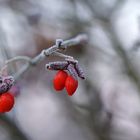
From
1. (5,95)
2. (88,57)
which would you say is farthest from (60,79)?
(88,57)

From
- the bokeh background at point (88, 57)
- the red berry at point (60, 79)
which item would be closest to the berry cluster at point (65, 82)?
the red berry at point (60, 79)

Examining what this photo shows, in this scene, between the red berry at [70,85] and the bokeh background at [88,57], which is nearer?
the red berry at [70,85]

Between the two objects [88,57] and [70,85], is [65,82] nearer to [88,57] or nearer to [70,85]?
[70,85]

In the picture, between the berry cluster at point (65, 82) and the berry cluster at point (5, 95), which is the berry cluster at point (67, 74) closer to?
the berry cluster at point (65, 82)

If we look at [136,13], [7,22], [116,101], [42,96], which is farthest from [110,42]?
[42,96]

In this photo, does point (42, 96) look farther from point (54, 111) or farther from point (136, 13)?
point (136, 13)

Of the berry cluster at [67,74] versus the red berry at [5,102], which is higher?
the berry cluster at [67,74]

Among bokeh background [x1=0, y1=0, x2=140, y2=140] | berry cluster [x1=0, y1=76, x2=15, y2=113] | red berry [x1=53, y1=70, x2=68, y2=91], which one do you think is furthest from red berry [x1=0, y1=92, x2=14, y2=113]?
bokeh background [x1=0, y1=0, x2=140, y2=140]
